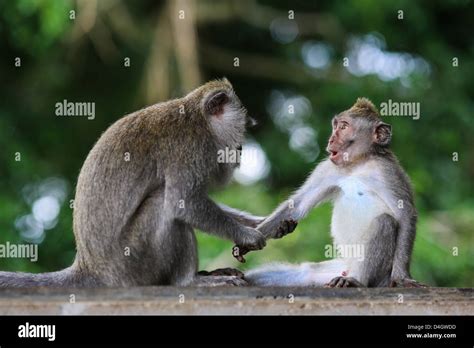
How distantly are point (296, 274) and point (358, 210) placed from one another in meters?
0.64

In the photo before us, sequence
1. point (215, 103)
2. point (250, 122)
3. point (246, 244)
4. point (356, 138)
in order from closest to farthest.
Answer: point (246, 244) → point (215, 103) → point (356, 138) → point (250, 122)

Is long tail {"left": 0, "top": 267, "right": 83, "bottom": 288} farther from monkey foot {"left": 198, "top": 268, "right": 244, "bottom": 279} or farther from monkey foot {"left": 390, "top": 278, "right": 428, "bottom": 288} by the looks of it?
monkey foot {"left": 390, "top": 278, "right": 428, "bottom": 288}

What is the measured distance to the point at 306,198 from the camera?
6.86 meters

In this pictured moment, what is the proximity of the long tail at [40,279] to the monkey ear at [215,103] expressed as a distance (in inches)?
54.1

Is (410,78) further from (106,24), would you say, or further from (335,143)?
(335,143)

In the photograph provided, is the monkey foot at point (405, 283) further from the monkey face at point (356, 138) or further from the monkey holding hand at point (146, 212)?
the monkey face at point (356, 138)

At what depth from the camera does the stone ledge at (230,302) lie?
17.1ft

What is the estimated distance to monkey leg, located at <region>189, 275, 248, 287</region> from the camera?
607 centimetres

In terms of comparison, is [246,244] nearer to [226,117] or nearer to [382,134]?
[226,117]

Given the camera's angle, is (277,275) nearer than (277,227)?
No

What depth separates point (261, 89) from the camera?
17.1 m

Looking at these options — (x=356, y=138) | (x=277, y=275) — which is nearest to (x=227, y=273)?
(x=277, y=275)

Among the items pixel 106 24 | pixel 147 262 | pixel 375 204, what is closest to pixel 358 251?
pixel 375 204
